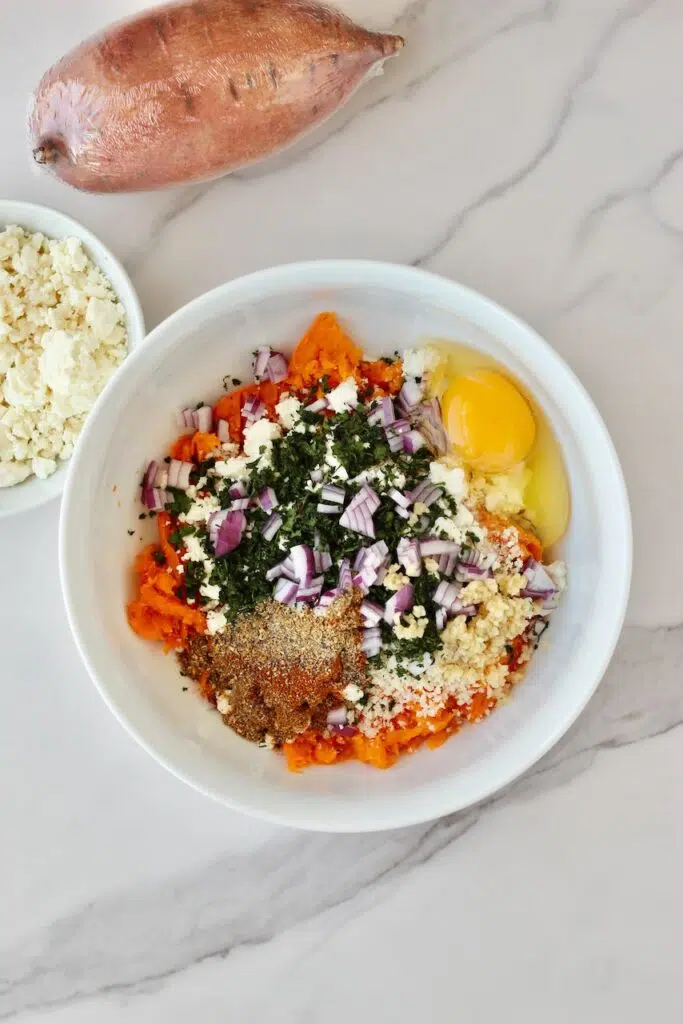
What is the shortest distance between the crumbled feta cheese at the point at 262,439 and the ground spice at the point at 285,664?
0.66ft

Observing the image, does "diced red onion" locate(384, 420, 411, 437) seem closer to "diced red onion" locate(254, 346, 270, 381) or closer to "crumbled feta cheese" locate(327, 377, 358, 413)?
"crumbled feta cheese" locate(327, 377, 358, 413)

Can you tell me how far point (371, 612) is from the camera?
1089 mm

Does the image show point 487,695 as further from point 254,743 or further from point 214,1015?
point 214,1015

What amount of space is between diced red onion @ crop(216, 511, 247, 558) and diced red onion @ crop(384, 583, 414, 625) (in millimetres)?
227

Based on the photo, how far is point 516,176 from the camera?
1.23 meters

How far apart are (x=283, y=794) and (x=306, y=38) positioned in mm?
1011

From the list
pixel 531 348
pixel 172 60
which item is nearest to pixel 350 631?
pixel 531 348

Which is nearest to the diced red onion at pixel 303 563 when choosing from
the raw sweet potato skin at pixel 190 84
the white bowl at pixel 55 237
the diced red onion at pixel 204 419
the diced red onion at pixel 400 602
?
the diced red onion at pixel 400 602

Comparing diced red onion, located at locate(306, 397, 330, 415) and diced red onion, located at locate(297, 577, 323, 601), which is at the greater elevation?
diced red onion, located at locate(306, 397, 330, 415)

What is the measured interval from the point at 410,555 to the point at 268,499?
0.21m

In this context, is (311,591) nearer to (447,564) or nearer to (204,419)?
(447,564)

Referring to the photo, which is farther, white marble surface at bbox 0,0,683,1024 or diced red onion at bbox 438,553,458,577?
white marble surface at bbox 0,0,683,1024

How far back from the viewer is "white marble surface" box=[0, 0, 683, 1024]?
1.22m

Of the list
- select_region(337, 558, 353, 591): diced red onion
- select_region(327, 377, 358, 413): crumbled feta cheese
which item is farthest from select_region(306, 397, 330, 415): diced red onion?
select_region(337, 558, 353, 591): diced red onion
